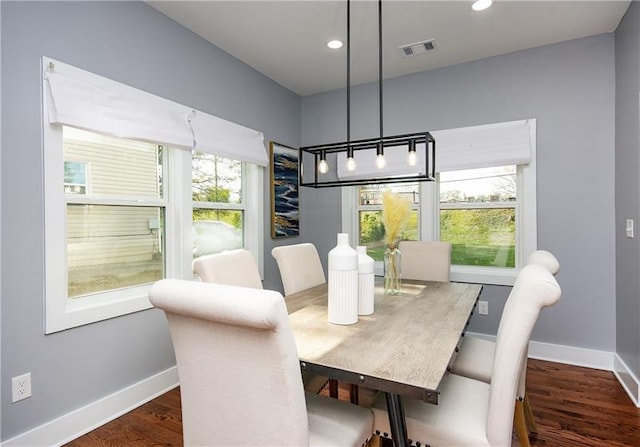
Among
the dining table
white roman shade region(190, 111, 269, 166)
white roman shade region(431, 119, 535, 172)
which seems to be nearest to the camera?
the dining table

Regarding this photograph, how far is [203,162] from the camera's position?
3.01 metres

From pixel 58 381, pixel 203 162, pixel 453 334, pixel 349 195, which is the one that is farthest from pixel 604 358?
pixel 58 381

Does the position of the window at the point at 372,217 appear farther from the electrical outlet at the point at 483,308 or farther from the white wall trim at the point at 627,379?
the white wall trim at the point at 627,379

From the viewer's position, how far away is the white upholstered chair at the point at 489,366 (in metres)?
1.63

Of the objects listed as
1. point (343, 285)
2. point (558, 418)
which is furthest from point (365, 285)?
point (558, 418)

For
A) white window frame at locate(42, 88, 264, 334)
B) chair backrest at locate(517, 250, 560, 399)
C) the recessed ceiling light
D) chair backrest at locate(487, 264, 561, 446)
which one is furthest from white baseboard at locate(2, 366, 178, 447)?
the recessed ceiling light

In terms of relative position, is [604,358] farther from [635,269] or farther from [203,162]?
[203,162]

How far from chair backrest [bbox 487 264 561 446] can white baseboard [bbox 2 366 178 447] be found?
84.4 inches

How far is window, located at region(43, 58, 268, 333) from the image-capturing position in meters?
1.95

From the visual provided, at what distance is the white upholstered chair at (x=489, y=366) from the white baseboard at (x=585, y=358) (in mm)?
1134

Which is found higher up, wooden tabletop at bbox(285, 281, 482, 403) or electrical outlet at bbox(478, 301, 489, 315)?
wooden tabletop at bbox(285, 281, 482, 403)

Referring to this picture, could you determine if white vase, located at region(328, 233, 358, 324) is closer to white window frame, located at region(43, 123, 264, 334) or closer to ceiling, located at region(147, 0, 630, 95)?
white window frame, located at region(43, 123, 264, 334)

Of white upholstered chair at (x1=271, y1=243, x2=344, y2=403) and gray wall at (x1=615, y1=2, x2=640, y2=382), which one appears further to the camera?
white upholstered chair at (x1=271, y1=243, x2=344, y2=403)

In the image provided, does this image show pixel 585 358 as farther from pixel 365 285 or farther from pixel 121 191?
pixel 121 191
